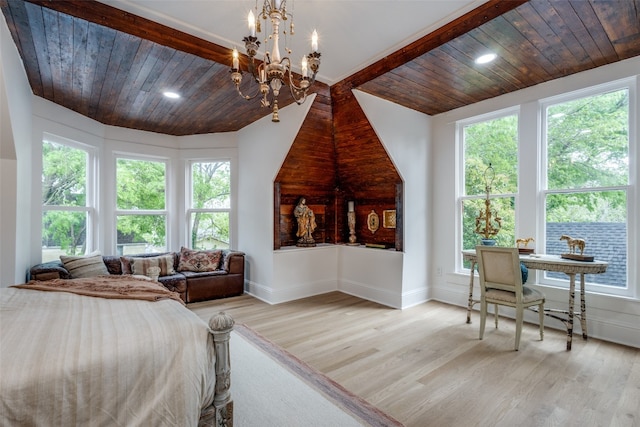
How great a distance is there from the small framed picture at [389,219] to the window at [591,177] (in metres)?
1.80

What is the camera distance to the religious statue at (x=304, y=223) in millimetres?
4668

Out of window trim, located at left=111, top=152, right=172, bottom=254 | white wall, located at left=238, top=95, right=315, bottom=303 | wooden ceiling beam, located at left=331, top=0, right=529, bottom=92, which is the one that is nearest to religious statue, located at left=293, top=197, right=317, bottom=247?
white wall, located at left=238, top=95, right=315, bottom=303

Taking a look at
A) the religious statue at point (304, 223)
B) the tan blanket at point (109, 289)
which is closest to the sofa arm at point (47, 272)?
the tan blanket at point (109, 289)

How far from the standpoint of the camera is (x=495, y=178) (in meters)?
3.80

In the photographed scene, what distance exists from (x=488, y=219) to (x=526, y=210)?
1.38 feet

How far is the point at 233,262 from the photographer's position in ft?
14.8

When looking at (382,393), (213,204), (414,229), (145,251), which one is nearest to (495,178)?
(414,229)

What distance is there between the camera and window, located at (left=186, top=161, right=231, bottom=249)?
5105 millimetres

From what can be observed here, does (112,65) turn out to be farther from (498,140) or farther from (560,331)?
(560,331)

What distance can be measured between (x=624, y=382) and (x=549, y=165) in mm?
2159

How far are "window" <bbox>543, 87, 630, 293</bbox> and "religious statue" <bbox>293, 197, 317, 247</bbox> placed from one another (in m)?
3.02

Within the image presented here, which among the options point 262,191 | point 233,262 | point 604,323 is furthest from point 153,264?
→ point 604,323

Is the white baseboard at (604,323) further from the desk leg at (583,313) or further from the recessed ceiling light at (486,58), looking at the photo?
the recessed ceiling light at (486,58)

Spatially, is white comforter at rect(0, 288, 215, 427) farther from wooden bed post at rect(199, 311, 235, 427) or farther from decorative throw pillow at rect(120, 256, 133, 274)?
decorative throw pillow at rect(120, 256, 133, 274)
